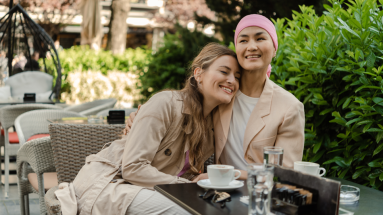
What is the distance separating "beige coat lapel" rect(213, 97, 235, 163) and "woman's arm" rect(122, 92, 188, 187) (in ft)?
1.29

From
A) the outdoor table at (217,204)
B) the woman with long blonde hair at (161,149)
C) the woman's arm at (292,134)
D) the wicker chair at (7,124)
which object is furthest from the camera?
the wicker chair at (7,124)

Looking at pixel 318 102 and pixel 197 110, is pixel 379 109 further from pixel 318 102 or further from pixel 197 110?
pixel 197 110

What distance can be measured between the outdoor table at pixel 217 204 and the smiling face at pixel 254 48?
835 mm

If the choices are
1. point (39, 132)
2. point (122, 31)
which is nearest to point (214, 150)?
point (39, 132)

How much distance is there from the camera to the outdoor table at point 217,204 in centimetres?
145

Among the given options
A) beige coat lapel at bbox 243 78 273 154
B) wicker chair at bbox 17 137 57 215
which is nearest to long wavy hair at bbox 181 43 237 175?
beige coat lapel at bbox 243 78 273 154

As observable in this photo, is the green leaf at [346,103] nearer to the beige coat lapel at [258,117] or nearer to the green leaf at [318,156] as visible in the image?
the green leaf at [318,156]

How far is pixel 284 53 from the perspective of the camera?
347 cm

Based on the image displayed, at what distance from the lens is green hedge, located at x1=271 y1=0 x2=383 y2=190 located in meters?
2.55

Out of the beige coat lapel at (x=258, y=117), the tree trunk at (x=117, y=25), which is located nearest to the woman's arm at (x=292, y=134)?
the beige coat lapel at (x=258, y=117)

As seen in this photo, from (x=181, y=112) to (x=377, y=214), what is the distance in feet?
3.79

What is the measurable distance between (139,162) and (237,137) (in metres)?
0.68

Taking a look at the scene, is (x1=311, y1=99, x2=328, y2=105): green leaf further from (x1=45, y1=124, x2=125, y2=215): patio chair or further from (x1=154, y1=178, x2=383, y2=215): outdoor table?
(x1=45, y1=124, x2=125, y2=215): patio chair

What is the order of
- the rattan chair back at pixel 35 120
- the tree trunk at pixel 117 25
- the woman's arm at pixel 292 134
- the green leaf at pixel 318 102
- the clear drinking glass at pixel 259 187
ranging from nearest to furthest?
the clear drinking glass at pixel 259 187
the woman's arm at pixel 292 134
the green leaf at pixel 318 102
the rattan chair back at pixel 35 120
the tree trunk at pixel 117 25
